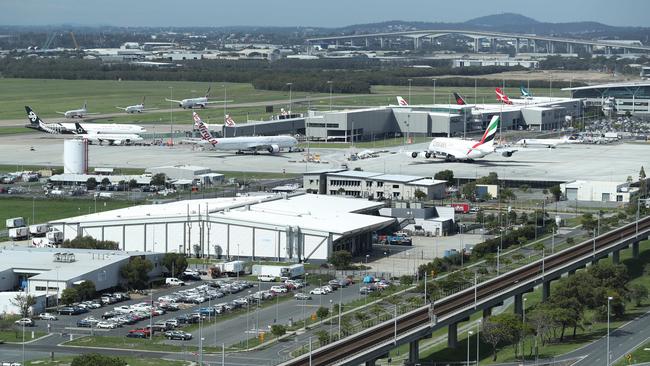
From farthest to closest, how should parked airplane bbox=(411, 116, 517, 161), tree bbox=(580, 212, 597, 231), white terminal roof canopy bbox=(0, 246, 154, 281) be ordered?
parked airplane bbox=(411, 116, 517, 161)
tree bbox=(580, 212, 597, 231)
white terminal roof canopy bbox=(0, 246, 154, 281)

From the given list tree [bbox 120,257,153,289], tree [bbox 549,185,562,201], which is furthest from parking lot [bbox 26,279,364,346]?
tree [bbox 549,185,562,201]

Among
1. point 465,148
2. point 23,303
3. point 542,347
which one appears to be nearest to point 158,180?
point 465,148

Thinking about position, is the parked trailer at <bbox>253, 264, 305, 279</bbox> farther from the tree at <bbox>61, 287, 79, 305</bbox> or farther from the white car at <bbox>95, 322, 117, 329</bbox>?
the white car at <bbox>95, 322, 117, 329</bbox>

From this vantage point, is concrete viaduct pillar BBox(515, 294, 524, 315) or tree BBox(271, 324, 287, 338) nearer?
tree BBox(271, 324, 287, 338)

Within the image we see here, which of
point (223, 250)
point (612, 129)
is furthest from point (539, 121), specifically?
point (223, 250)

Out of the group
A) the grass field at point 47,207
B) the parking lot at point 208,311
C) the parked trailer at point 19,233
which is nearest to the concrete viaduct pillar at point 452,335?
the parking lot at point 208,311

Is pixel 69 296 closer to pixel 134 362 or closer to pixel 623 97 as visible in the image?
pixel 134 362
